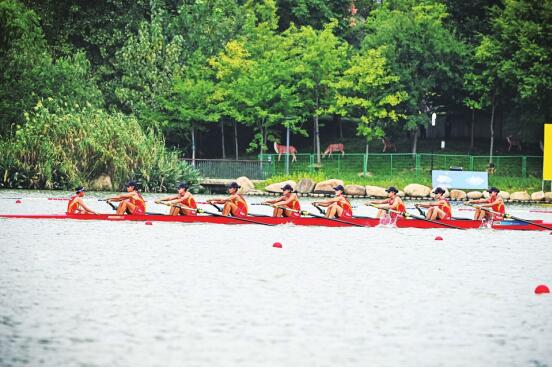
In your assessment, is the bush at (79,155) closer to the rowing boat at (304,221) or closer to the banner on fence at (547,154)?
the rowing boat at (304,221)

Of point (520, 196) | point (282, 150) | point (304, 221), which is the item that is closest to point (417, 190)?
point (520, 196)

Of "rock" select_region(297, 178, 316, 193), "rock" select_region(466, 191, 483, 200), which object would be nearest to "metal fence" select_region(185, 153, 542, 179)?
"rock" select_region(297, 178, 316, 193)

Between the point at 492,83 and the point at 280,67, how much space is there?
13.6 m

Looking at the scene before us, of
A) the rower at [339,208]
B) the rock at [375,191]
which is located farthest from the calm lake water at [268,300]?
the rock at [375,191]

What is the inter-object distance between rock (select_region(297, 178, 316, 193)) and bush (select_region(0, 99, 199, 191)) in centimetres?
703

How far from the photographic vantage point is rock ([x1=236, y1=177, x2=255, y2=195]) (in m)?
60.6

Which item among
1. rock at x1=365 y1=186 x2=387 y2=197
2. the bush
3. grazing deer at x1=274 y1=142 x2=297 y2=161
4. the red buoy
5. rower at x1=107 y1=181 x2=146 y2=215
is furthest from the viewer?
grazing deer at x1=274 y1=142 x2=297 y2=161

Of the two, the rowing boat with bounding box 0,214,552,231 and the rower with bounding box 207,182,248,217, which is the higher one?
the rower with bounding box 207,182,248,217

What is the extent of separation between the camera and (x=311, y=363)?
51.3 ft

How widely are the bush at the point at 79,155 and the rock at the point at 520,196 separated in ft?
59.9

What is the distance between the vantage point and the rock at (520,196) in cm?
5583

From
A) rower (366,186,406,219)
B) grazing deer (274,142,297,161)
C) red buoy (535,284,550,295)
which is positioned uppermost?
Answer: grazing deer (274,142,297,161)

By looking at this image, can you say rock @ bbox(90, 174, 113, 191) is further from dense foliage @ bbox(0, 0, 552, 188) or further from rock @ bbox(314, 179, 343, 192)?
rock @ bbox(314, 179, 343, 192)

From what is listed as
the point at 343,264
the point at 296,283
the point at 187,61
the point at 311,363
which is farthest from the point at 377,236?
the point at 187,61
